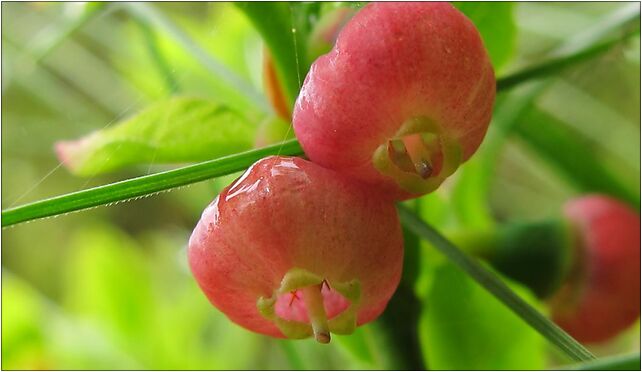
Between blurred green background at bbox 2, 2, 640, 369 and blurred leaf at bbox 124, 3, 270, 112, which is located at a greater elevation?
blurred leaf at bbox 124, 3, 270, 112

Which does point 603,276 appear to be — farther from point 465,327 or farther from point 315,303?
point 315,303

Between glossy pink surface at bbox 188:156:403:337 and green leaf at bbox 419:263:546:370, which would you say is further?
green leaf at bbox 419:263:546:370

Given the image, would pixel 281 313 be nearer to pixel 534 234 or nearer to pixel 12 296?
pixel 534 234

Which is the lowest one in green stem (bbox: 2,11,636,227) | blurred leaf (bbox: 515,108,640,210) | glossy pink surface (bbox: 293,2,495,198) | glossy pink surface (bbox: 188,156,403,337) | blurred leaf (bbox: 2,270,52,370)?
blurred leaf (bbox: 2,270,52,370)

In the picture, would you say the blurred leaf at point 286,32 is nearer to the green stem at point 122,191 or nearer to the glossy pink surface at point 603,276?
the green stem at point 122,191

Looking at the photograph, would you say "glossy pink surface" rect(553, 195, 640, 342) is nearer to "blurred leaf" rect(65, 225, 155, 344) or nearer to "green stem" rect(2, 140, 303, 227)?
"green stem" rect(2, 140, 303, 227)

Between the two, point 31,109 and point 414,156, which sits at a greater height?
point 414,156

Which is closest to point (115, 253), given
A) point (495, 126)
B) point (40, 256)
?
point (495, 126)

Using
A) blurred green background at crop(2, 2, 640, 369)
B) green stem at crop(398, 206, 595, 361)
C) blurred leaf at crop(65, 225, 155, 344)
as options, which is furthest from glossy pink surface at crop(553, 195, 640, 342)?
blurred leaf at crop(65, 225, 155, 344)
